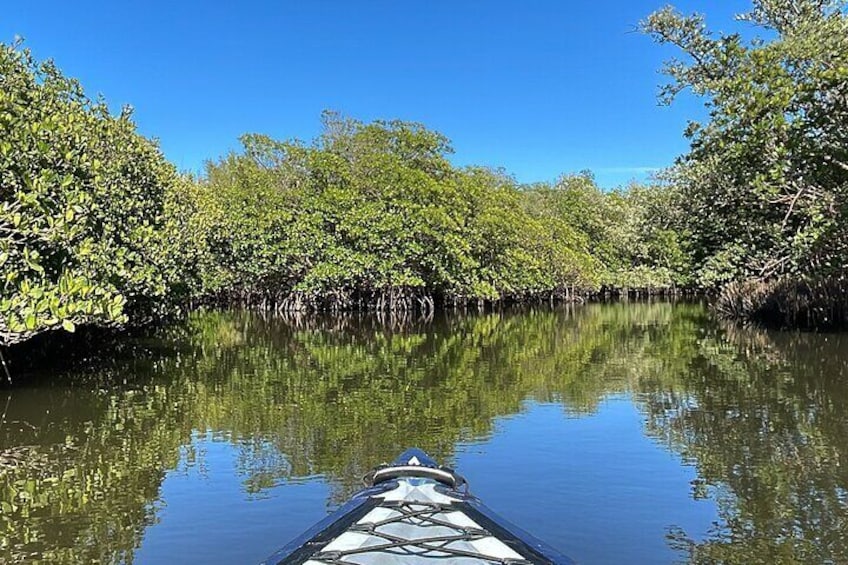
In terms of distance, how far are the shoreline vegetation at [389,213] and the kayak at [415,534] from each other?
4.54 m

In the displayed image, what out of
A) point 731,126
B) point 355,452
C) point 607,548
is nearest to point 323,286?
point 731,126

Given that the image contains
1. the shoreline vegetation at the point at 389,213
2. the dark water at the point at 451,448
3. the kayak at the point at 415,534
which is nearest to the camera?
the kayak at the point at 415,534

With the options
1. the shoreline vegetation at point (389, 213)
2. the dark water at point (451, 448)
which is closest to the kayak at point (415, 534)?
the dark water at point (451, 448)

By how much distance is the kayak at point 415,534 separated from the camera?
317 centimetres

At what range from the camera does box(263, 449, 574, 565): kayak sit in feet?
10.4

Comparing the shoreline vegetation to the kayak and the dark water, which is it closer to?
the dark water

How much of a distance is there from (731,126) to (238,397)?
1043 cm

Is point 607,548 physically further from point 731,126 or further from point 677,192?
point 677,192

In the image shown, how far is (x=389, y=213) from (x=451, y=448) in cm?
1959

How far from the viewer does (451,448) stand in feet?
23.6

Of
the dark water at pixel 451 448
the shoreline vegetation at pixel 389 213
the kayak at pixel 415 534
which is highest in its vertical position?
the shoreline vegetation at pixel 389 213

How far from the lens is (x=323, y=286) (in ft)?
92.2

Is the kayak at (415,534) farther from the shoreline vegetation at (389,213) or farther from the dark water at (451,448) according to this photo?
the shoreline vegetation at (389,213)

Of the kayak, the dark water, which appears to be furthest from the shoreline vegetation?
the kayak
